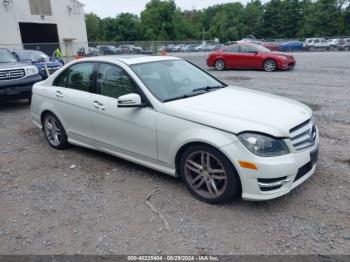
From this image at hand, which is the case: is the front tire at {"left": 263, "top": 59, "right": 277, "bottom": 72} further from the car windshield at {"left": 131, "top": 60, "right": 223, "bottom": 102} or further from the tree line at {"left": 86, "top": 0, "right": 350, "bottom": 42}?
the tree line at {"left": 86, "top": 0, "right": 350, "bottom": 42}

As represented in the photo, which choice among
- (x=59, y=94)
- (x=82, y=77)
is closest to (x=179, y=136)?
(x=82, y=77)

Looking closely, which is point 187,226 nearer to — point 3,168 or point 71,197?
point 71,197

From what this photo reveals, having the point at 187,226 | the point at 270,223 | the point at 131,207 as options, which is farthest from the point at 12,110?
the point at 270,223

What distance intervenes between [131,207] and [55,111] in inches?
97.6

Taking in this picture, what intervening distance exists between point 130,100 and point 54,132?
229cm

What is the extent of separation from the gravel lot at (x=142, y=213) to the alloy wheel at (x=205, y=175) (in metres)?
0.16

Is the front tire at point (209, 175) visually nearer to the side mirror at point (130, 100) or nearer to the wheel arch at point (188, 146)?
the wheel arch at point (188, 146)

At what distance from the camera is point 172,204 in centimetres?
380

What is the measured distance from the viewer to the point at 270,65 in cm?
A: 1595

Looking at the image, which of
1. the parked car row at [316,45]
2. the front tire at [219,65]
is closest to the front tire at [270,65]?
the front tire at [219,65]

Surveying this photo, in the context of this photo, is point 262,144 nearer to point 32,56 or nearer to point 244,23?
point 32,56

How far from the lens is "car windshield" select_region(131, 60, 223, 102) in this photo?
4.23 m

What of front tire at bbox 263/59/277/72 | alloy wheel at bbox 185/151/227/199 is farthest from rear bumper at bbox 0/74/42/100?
front tire at bbox 263/59/277/72

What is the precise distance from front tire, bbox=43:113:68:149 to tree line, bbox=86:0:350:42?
73397 mm
